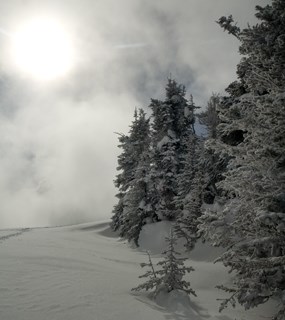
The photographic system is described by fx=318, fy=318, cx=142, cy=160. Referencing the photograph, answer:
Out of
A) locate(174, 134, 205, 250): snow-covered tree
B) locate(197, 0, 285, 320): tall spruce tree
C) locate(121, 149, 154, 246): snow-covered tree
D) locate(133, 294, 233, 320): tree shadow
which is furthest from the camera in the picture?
locate(121, 149, 154, 246): snow-covered tree

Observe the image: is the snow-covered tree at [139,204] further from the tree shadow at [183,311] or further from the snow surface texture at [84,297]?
the tree shadow at [183,311]

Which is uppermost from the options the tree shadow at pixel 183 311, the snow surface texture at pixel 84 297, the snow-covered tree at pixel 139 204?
the snow-covered tree at pixel 139 204

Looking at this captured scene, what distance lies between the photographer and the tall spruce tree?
8.16m

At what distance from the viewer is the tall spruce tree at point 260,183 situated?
26.8 feet

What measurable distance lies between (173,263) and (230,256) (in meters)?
3.27

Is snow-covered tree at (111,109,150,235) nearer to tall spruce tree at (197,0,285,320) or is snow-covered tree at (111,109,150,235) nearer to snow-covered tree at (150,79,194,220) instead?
snow-covered tree at (150,79,194,220)

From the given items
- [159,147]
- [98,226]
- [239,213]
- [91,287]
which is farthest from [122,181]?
[239,213]

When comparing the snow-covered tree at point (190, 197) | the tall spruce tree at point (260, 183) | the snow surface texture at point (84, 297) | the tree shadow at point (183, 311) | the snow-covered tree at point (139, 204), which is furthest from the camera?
the snow-covered tree at point (139, 204)

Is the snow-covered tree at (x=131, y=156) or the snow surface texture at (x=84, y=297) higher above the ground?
the snow-covered tree at (x=131, y=156)

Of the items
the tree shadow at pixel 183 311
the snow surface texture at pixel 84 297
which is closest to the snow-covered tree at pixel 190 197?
the snow surface texture at pixel 84 297

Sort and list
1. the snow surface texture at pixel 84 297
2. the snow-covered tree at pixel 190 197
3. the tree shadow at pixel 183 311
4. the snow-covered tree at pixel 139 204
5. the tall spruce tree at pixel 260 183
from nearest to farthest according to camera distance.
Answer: the tall spruce tree at pixel 260 183
the snow surface texture at pixel 84 297
the tree shadow at pixel 183 311
the snow-covered tree at pixel 190 197
the snow-covered tree at pixel 139 204

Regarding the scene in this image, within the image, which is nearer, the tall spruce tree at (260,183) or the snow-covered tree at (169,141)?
the tall spruce tree at (260,183)

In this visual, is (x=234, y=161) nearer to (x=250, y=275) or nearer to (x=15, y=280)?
(x=250, y=275)

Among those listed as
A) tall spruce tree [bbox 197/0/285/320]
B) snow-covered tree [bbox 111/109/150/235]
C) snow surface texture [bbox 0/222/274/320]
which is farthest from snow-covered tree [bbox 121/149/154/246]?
tall spruce tree [bbox 197/0/285/320]
